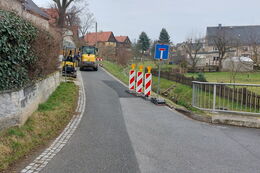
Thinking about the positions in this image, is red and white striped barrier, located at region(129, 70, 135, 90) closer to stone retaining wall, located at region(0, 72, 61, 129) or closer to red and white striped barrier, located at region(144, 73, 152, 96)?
red and white striped barrier, located at region(144, 73, 152, 96)

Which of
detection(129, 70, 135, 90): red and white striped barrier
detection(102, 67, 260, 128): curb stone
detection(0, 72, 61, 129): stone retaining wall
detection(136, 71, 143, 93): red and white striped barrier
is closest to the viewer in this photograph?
detection(0, 72, 61, 129): stone retaining wall

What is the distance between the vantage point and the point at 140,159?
15.4 ft

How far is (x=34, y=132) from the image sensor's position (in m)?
5.79

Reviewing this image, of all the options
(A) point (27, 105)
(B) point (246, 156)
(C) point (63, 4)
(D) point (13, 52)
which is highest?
(C) point (63, 4)

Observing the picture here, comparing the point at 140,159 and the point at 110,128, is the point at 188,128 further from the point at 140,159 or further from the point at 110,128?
the point at 140,159

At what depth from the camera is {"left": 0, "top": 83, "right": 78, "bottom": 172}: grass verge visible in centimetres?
461

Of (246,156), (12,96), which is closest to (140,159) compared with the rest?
(246,156)

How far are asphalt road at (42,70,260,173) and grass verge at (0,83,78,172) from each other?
658 millimetres

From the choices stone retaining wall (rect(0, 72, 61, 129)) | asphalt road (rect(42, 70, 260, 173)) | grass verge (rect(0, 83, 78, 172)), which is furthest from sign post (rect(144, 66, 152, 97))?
stone retaining wall (rect(0, 72, 61, 129))

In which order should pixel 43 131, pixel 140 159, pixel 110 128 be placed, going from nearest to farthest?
pixel 140 159 < pixel 43 131 < pixel 110 128

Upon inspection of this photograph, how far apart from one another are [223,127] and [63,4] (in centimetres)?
2934

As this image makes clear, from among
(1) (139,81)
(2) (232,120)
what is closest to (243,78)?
(1) (139,81)

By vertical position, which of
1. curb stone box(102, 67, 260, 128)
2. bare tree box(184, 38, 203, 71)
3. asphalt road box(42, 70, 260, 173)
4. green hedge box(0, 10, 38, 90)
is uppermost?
bare tree box(184, 38, 203, 71)

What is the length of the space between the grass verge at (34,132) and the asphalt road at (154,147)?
658mm
